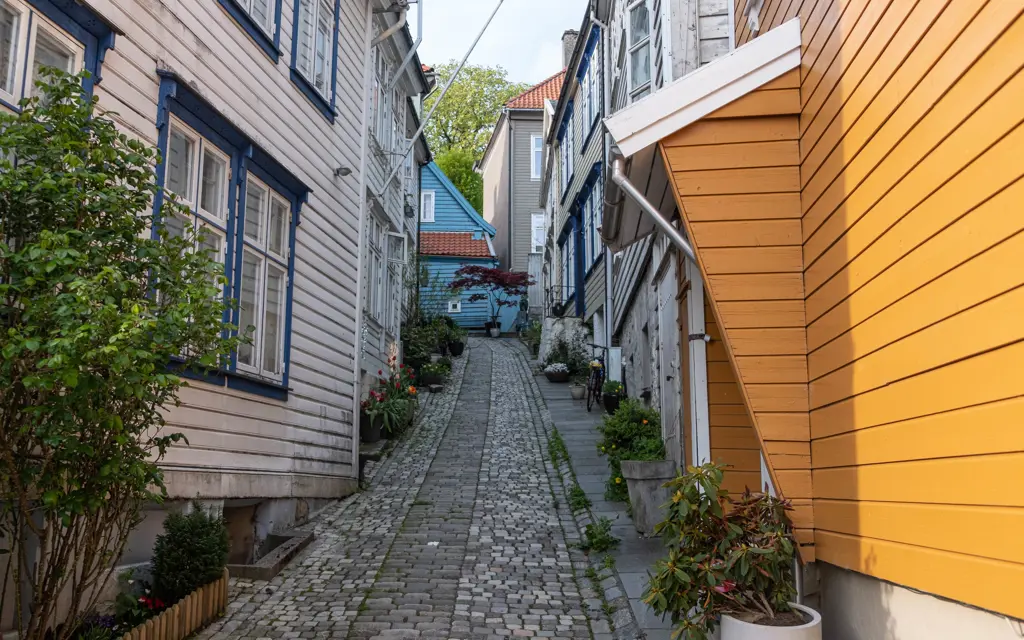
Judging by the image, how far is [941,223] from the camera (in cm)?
320

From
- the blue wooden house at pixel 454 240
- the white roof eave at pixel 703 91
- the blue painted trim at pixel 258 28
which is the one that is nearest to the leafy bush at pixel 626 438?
the white roof eave at pixel 703 91

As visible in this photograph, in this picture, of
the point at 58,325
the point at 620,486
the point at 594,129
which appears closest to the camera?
the point at 58,325

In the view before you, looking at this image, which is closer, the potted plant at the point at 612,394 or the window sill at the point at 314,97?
the window sill at the point at 314,97

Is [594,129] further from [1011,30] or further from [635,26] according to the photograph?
[1011,30]

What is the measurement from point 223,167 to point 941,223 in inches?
255

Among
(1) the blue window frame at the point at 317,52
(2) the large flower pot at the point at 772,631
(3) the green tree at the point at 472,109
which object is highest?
(3) the green tree at the point at 472,109

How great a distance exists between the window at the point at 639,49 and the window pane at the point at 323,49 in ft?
13.5

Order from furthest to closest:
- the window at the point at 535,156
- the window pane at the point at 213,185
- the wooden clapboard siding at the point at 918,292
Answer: the window at the point at 535,156 < the window pane at the point at 213,185 < the wooden clapboard siding at the point at 918,292

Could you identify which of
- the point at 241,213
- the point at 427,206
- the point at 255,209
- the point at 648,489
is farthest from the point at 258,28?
the point at 427,206

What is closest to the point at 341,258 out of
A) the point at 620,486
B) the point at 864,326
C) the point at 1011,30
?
the point at 620,486

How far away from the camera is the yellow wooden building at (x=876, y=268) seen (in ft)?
9.18

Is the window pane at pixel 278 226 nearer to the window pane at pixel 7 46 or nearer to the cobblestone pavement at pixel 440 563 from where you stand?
the cobblestone pavement at pixel 440 563

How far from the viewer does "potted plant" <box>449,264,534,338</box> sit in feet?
98.3

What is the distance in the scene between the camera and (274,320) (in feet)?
29.0
